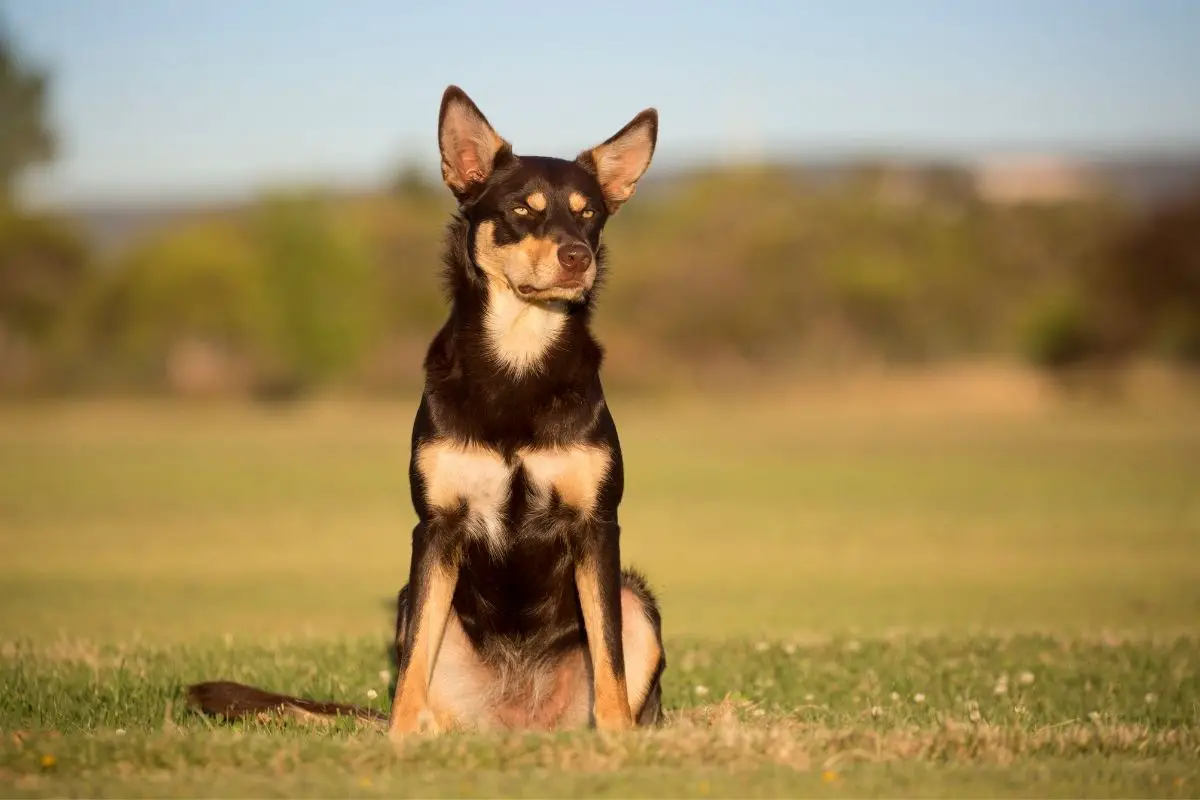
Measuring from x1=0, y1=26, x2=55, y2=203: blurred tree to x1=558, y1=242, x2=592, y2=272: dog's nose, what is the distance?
210 ft

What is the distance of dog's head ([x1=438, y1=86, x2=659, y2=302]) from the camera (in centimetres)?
696

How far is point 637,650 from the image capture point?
7129 millimetres

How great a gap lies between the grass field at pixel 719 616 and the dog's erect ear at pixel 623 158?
2.58 meters

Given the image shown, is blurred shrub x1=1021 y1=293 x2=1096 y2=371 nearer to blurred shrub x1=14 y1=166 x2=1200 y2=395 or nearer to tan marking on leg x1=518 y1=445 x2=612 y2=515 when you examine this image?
blurred shrub x1=14 y1=166 x2=1200 y2=395

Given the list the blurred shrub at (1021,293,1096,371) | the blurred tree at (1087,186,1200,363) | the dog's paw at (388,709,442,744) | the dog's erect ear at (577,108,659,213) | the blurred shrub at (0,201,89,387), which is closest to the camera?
the dog's paw at (388,709,442,744)

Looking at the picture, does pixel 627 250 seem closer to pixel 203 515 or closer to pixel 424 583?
pixel 203 515

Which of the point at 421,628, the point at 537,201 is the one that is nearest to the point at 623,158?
the point at 537,201

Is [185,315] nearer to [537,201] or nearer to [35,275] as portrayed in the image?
[35,275]

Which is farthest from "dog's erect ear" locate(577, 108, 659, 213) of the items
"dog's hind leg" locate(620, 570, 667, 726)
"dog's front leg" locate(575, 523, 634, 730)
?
"dog's hind leg" locate(620, 570, 667, 726)

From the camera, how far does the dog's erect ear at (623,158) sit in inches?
295

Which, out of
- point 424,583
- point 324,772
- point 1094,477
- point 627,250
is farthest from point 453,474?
point 627,250

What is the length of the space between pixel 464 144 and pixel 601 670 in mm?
2500

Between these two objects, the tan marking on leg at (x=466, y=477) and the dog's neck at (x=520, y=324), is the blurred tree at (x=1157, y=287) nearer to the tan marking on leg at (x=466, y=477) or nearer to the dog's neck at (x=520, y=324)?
the dog's neck at (x=520, y=324)

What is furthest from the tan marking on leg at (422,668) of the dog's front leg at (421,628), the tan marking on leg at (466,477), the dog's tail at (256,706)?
the dog's tail at (256,706)
